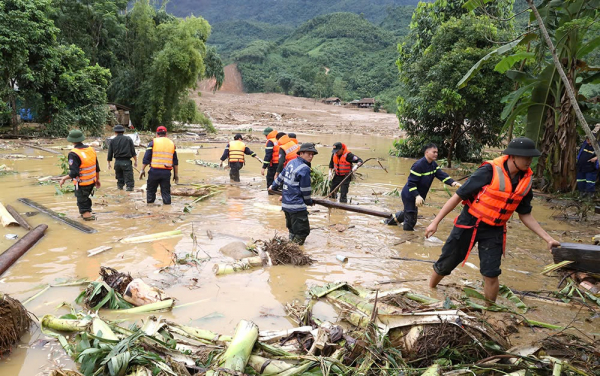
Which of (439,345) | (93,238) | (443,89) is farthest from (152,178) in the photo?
(443,89)

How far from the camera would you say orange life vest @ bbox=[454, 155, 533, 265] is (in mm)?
4047

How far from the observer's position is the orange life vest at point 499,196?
13.3ft

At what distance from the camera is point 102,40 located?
27.7 meters

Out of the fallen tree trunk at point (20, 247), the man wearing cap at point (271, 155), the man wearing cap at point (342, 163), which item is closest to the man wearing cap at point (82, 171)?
the fallen tree trunk at point (20, 247)

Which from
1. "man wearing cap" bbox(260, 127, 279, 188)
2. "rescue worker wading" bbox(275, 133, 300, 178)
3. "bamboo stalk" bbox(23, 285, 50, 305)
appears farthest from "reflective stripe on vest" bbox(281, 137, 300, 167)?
"bamboo stalk" bbox(23, 285, 50, 305)

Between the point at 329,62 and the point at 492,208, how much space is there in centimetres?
7714

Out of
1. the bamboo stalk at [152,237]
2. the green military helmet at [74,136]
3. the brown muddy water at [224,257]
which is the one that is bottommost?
the brown muddy water at [224,257]

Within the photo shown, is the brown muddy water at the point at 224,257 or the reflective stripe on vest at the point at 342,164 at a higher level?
the reflective stripe on vest at the point at 342,164

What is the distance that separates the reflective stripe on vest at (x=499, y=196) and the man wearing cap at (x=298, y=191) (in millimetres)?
2519

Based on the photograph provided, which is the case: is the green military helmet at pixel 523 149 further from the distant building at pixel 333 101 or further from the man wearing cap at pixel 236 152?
the distant building at pixel 333 101

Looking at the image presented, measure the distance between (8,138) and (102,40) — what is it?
439 inches

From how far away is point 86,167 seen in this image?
7.28m

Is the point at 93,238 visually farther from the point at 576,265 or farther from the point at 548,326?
the point at 576,265

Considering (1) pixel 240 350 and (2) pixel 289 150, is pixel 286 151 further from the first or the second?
(1) pixel 240 350
